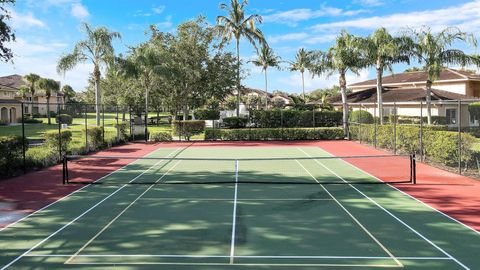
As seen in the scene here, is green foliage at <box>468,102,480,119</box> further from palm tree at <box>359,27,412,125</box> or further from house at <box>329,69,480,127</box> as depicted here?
palm tree at <box>359,27,412,125</box>

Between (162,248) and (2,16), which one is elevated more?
(2,16)

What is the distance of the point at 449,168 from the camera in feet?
58.0

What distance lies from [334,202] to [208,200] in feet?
11.5

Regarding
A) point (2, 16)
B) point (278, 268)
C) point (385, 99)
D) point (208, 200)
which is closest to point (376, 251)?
point (278, 268)

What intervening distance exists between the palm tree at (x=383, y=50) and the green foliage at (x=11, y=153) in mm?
22557

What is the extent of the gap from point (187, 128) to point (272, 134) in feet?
22.1

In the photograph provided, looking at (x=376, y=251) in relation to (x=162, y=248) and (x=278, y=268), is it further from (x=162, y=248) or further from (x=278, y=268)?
(x=162, y=248)

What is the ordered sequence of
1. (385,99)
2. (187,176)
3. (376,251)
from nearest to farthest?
(376,251)
(187,176)
(385,99)

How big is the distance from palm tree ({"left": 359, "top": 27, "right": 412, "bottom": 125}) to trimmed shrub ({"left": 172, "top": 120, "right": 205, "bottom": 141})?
13.7m

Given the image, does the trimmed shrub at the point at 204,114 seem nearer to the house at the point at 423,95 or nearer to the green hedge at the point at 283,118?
the green hedge at the point at 283,118

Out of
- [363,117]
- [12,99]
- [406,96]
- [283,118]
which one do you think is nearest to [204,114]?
[283,118]

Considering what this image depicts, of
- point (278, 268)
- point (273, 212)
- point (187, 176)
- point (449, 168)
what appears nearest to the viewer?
point (278, 268)

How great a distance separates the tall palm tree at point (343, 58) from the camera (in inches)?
1272

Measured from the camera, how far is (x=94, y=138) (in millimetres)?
25609
